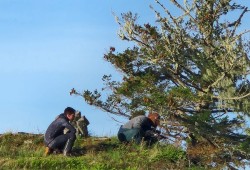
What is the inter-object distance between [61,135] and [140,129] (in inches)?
102

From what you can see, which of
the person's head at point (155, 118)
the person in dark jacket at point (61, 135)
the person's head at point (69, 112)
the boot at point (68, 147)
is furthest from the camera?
the person's head at point (155, 118)

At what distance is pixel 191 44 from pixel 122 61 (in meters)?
2.53

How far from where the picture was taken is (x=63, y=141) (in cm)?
1762

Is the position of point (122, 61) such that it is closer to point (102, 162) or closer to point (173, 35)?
point (173, 35)

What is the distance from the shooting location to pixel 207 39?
19453 mm

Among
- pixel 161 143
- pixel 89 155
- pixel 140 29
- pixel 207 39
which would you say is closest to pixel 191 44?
pixel 207 39

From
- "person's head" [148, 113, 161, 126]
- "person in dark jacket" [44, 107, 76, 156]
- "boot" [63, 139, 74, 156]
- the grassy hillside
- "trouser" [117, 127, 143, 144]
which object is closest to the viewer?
the grassy hillside

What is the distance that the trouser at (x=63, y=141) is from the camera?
57.4 feet

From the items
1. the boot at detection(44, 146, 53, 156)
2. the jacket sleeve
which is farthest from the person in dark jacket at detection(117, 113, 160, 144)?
the boot at detection(44, 146, 53, 156)

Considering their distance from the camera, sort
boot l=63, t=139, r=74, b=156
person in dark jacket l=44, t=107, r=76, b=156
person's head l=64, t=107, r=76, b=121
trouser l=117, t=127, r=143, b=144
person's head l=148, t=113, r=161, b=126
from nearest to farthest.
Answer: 1. boot l=63, t=139, r=74, b=156
2. person in dark jacket l=44, t=107, r=76, b=156
3. person's head l=64, t=107, r=76, b=121
4. person's head l=148, t=113, r=161, b=126
5. trouser l=117, t=127, r=143, b=144

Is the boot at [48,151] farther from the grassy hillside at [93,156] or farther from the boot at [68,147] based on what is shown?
the boot at [68,147]

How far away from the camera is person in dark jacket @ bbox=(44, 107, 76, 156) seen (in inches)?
690

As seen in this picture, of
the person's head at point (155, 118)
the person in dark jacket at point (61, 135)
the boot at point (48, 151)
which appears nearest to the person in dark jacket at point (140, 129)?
the person's head at point (155, 118)

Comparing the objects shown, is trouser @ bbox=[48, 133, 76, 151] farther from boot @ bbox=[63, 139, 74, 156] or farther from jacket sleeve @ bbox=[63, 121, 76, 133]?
jacket sleeve @ bbox=[63, 121, 76, 133]
